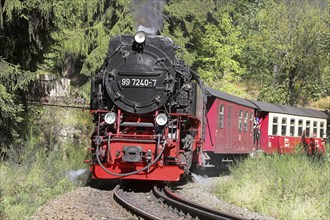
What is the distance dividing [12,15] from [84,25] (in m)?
10.6

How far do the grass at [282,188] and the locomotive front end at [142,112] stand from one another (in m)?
1.33

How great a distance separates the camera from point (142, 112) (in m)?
10.5

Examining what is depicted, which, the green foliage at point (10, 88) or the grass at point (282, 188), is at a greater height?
the green foliage at point (10, 88)

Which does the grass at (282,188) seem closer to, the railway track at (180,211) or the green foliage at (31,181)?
the railway track at (180,211)

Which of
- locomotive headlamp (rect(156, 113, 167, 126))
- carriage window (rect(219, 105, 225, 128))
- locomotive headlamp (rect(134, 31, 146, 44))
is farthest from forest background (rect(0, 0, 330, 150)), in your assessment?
carriage window (rect(219, 105, 225, 128))

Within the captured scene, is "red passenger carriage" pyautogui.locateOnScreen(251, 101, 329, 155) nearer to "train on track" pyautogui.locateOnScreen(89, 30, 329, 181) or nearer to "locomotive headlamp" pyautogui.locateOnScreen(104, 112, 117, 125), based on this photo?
"train on track" pyautogui.locateOnScreen(89, 30, 329, 181)

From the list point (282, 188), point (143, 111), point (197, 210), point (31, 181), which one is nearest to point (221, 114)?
point (143, 111)

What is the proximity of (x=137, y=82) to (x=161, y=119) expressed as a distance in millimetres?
1047

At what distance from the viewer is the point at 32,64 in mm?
11430

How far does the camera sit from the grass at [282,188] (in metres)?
8.20

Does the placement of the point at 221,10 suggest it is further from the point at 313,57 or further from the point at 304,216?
the point at 304,216

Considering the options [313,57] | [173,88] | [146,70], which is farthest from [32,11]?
[313,57]

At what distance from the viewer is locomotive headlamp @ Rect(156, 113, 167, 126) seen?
10.1 meters

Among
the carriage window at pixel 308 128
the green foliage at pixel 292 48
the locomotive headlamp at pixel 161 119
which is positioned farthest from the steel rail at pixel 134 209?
the green foliage at pixel 292 48
